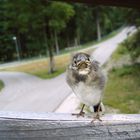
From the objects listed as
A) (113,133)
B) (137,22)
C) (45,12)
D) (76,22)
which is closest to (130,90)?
(137,22)

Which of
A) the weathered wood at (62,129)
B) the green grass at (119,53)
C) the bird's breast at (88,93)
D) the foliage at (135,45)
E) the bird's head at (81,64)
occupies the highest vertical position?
the bird's head at (81,64)

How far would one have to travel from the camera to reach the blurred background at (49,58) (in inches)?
282

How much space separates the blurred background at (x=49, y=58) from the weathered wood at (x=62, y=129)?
173 cm

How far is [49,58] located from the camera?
2203 cm

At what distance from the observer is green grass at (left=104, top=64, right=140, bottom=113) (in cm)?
1004

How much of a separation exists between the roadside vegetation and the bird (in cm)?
731

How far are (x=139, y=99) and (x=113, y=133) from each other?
10149 mm

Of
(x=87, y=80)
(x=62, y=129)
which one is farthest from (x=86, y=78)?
(x=62, y=129)

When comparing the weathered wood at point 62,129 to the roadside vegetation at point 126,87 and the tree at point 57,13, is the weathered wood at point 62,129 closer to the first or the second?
the roadside vegetation at point 126,87

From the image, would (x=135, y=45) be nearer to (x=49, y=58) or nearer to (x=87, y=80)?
(x=49, y=58)

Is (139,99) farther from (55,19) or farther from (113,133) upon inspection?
(55,19)

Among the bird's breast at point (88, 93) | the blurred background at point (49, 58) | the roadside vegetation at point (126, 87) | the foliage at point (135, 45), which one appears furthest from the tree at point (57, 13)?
the bird's breast at point (88, 93)

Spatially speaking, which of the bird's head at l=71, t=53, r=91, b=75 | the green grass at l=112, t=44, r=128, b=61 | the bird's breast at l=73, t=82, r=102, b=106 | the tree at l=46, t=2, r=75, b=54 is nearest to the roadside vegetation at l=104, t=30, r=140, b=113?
the green grass at l=112, t=44, r=128, b=61

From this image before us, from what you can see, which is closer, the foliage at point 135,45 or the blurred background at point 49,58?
the blurred background at point 49,58
